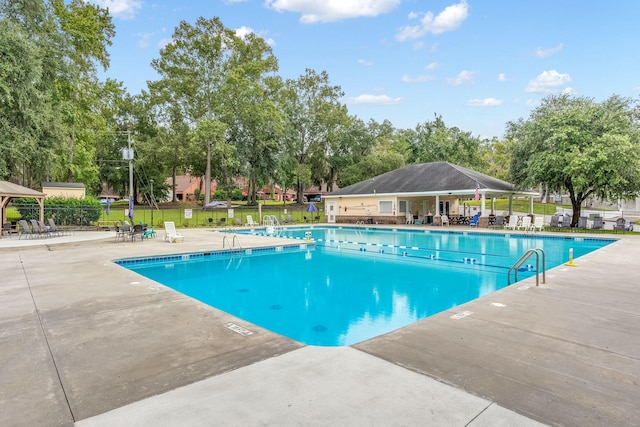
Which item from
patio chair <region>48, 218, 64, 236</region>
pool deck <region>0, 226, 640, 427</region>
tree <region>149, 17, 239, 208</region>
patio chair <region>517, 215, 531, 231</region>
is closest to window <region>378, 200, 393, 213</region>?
patio chair <region>517, 215, 531, 231</region>

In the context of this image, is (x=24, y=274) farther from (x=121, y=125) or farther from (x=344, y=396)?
(x=121, y=125)

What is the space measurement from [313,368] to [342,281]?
6226 millimetres

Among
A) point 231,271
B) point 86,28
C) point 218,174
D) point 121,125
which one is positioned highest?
point 86,28

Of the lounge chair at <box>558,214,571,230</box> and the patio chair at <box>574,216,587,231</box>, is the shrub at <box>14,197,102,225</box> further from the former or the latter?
the patio chair at <box>574,216,587,231</box>

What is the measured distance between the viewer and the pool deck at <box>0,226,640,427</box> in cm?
240

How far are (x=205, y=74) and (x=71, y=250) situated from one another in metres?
26.9

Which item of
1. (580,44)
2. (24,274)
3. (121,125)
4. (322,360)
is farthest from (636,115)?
(121,125)

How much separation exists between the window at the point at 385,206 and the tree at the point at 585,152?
8.56m

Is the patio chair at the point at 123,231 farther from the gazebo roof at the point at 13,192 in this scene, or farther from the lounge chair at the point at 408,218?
the lounge chair at the point at 408,218

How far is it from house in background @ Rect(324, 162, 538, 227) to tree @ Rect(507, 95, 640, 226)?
2.88 metres

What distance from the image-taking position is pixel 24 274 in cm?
759

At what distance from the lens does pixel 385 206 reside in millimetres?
26859

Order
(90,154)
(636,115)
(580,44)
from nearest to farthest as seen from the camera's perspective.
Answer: (580,44) → (90,154) → (636,115)

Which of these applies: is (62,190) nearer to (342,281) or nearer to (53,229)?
(53,229)
